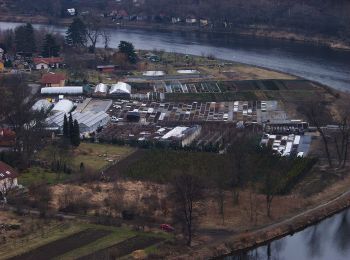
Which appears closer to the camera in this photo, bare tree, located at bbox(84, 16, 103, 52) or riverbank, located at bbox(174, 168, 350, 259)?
riverbank, located at bbox(174, 168, 350, 259)

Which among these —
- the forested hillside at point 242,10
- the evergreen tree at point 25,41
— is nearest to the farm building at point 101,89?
the evergreen tree at point 25,41

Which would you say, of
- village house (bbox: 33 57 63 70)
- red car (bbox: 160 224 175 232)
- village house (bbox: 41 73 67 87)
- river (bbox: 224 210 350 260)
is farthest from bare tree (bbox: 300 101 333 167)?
village house (bbox: 33 57 63 70)

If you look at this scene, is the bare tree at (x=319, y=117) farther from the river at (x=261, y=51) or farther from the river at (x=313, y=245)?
the river at (x=261, y=51)

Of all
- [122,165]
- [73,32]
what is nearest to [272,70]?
[73,32]

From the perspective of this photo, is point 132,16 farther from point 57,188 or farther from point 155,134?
point 57,188

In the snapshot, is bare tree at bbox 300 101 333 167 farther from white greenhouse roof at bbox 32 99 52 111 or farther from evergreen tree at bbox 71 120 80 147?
white greenhouse roof at bbox 32 99 52 111

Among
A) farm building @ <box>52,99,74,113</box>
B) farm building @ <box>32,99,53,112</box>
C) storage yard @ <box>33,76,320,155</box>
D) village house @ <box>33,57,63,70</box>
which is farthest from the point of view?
village house @ <box>33,57,63,70</box>
